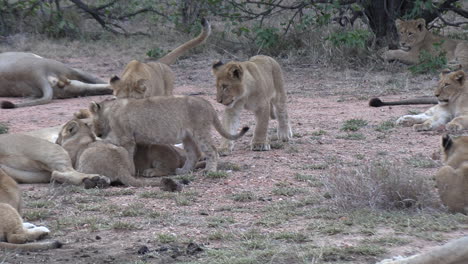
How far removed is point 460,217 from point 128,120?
274cm

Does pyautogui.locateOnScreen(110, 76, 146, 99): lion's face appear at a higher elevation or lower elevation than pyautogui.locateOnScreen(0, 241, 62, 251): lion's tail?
higher

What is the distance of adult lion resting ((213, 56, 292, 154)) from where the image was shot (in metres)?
7.36

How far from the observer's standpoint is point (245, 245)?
178 inches

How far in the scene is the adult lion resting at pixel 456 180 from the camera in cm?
501

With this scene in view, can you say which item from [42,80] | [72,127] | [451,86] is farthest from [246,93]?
[42,80]

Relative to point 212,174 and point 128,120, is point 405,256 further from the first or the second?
point 128,120

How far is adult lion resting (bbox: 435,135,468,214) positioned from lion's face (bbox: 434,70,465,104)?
3.26m

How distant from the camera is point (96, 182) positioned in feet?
20.0

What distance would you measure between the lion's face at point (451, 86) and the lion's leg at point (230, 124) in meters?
2.22

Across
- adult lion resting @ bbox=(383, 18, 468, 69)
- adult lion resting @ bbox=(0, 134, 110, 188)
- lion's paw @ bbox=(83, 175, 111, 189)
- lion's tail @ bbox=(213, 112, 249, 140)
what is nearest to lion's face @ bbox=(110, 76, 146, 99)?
lion's tail @ bbox=(213, 112, 249, 140)

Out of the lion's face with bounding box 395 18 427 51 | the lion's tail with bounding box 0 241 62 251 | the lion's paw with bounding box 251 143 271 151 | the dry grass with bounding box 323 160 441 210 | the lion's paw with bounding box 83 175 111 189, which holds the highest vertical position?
the lion's face with bounding box 395 18 427 51

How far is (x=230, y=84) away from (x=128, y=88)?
3.08 feet

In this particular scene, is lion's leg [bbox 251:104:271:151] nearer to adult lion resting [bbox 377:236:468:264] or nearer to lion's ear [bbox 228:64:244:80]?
lion's ear [bbox 228:64:244:80]

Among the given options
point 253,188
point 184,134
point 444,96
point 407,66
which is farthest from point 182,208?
point 407,66
